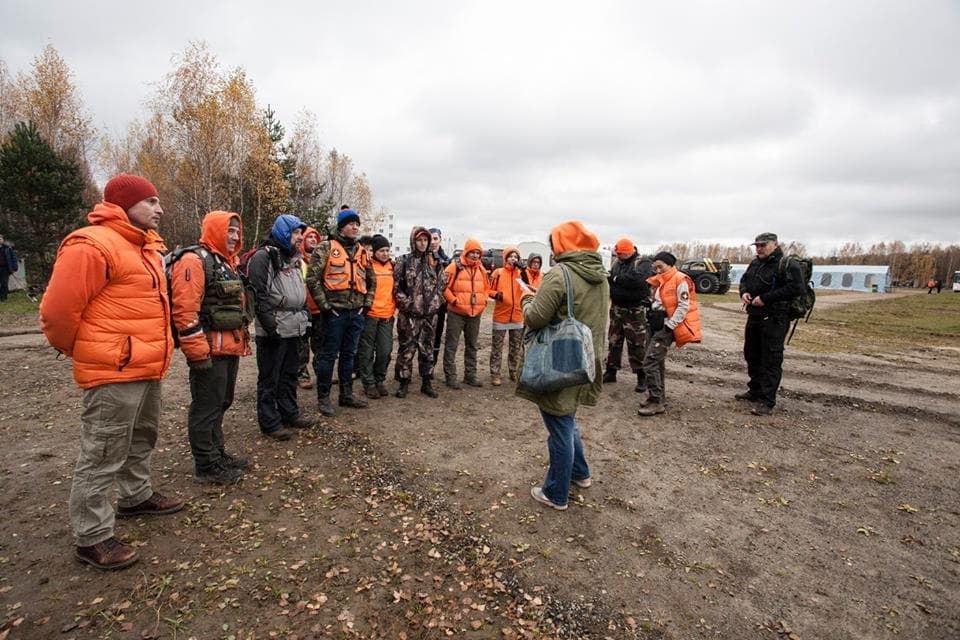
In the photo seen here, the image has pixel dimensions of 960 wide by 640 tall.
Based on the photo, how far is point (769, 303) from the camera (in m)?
5.75

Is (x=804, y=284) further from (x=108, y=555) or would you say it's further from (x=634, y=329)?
(x=108, y=555)

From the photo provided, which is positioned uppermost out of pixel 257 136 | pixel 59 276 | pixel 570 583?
pixel 257 136

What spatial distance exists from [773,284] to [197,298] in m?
6.34

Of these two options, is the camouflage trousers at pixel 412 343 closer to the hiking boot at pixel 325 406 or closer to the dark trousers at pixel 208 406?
the hiking boot at pixel 325 406

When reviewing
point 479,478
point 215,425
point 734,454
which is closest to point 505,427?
point 479,478

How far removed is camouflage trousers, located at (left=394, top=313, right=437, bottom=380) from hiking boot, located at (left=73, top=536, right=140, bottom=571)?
12.0 feet

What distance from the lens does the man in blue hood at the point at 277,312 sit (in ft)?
13.9

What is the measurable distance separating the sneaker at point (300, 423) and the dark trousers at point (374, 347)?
1.22 meters

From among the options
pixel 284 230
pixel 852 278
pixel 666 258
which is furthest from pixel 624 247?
pixel 852 278

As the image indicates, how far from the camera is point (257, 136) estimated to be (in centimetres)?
2383

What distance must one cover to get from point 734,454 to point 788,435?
1.09 meters

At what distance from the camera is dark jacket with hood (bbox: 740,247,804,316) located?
558 cm

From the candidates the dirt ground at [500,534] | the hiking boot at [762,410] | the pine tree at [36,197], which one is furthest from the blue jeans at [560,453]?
the pine tree at [36,197]

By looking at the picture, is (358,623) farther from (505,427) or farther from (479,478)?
(505,427)
